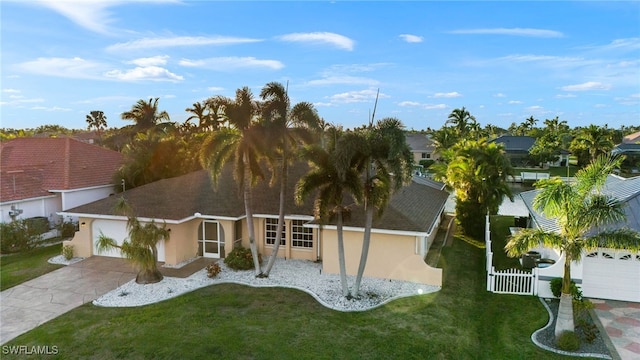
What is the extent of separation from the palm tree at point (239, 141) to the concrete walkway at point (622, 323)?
1306cm

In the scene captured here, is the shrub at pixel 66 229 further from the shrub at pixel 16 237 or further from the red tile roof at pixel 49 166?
the shrub at pixel 16 237

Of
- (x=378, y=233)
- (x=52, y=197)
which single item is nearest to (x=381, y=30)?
(x=378, y=233)

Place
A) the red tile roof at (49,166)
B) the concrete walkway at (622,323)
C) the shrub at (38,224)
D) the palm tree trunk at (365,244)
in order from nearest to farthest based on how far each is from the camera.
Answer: the concrete walkway at (622,323)
the palm tree trunk at (365,244)
the shrub at (38,224)
the red tile roof at (49,166)

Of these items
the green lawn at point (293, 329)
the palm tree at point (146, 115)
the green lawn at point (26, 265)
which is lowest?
the green lawn at point (293, 329)

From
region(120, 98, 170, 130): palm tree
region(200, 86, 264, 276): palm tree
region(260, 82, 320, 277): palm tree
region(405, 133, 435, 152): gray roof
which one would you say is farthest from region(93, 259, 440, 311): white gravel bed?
region(405, 133, 435, 152): gray roof

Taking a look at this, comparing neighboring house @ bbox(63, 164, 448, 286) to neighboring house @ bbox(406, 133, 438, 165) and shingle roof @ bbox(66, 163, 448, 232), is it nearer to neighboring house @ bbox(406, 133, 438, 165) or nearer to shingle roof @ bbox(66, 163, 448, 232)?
shingle roof @ bbox(66, 163, 448, 232)

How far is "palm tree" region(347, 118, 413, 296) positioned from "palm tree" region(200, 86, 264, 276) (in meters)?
4.31

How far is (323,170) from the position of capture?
44.8ft

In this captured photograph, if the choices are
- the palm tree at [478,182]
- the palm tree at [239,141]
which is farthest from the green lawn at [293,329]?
the palm tree at [478,182]

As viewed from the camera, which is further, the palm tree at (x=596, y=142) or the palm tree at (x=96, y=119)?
the palm tree at (x=96, y=119)

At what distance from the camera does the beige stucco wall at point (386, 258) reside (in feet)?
52.8

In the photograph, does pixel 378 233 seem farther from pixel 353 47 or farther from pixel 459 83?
pixel 459 83

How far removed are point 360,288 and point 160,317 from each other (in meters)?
7.42

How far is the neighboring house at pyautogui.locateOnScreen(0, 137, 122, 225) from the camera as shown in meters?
23.9
